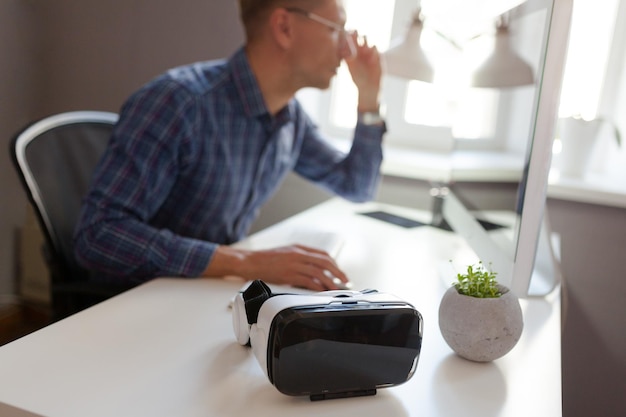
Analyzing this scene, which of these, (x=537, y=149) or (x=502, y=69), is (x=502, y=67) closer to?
(x=502, y=69)

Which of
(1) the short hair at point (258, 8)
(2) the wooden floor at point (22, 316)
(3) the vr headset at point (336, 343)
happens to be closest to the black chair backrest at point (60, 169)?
(1) the short hair at point (258, 8)

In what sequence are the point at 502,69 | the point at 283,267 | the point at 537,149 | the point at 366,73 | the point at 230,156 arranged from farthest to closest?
1. the point at 366,73
2. the point at 230,156
3. the point at 502,69
4. the point at 283,267
5. the point at 537,149

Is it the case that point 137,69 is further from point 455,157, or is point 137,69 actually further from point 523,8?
point 523,8

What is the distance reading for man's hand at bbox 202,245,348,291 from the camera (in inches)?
44.7

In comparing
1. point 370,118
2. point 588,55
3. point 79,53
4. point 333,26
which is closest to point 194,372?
point 333,26

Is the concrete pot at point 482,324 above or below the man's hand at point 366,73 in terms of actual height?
below

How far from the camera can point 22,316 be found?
2.57 meters

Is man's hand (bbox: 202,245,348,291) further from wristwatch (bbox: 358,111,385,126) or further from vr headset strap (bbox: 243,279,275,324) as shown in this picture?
wristwatch (bbox: 358,111,385,126)

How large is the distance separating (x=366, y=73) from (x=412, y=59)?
17 cm

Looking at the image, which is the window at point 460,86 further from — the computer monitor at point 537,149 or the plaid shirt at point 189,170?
the plaid shirt at point 189,170

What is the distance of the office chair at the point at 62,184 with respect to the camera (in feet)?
4.10

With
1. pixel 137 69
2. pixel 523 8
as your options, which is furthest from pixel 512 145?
pixel 137 69

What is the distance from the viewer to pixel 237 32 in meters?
2.13

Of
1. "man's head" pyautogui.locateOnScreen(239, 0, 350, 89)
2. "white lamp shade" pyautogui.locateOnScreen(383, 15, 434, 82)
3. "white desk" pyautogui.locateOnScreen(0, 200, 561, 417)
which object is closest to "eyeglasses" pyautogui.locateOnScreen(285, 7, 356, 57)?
"man's head" pyautogui.locateOnScreen(239, 0, 350, 89)
